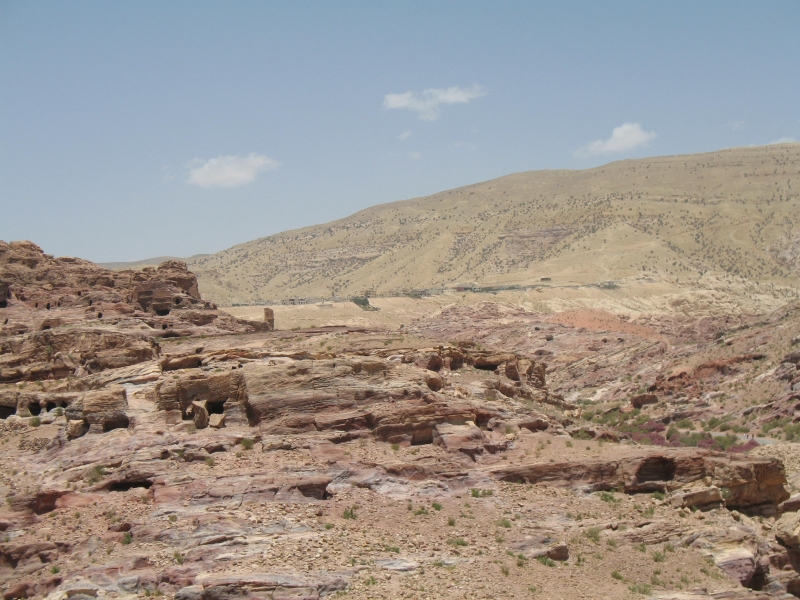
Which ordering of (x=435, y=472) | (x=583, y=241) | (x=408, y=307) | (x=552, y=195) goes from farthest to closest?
1. (x=552, y=195)
2. (x=583, y=241)
3. (x=408, y=307)
4. (x=435, y=472)

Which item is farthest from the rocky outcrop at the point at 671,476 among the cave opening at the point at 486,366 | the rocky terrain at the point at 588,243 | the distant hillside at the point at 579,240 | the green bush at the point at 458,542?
the distant hillside at the point at 579,240

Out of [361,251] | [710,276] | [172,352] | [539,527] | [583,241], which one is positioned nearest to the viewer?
[539,527]

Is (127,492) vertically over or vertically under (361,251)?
under

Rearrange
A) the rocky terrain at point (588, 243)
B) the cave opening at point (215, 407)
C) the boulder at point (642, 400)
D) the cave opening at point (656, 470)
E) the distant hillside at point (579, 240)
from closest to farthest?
the cave opening at point (656, 470), the cave opening at point (215, 407), the boulder at point (642, 400), the rocky terrain at point (588, 243), the distant hillside at point (579, 240)

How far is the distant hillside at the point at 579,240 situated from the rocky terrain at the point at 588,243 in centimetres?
29

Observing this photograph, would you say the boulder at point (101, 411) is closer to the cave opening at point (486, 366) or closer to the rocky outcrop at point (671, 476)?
the rocky outcrop at point (671, 476)

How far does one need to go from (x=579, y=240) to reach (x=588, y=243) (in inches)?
152

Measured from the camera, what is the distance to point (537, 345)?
69.1 m

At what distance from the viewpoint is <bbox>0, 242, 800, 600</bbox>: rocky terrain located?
1866 centimetres

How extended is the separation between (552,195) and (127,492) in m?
170

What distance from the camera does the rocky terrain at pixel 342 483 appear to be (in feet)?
61.2

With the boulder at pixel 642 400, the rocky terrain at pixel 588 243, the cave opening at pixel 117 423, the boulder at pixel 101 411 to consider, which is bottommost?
the boulder at pixel 642 400

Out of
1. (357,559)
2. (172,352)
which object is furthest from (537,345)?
(357,559)

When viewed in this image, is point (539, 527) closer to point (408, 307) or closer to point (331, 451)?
point (331, 451)
